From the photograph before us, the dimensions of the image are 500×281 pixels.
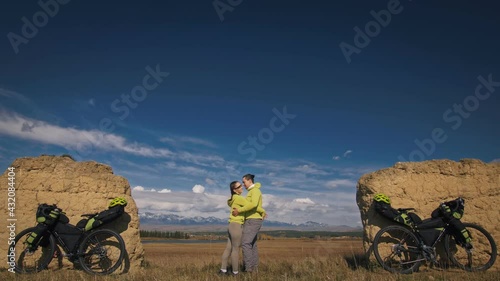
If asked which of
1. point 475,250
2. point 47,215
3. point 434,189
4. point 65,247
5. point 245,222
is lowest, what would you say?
point 475,250

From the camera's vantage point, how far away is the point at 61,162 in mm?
9922

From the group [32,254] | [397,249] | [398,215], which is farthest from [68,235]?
[398,215]

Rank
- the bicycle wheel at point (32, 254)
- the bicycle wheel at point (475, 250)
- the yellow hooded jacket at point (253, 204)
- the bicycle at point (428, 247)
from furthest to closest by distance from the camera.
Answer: the bicycle wheel at point (475, 250)
the bicycle at point (428, 247)
the bicycle wheel at point (32, 254)
the yellow hooded jacket at point (253, 204)

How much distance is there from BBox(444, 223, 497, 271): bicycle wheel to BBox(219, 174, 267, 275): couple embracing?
4.51 meters

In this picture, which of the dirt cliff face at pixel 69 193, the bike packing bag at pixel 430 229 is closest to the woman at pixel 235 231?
the dirt cliff face at pixel 69 193

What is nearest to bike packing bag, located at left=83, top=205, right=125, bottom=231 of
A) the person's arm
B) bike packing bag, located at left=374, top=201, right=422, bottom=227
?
the person's arm

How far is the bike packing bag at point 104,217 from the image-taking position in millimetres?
8641

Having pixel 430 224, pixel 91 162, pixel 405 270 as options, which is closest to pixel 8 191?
pixel 91 162

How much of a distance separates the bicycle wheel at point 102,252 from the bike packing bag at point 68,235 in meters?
0.17

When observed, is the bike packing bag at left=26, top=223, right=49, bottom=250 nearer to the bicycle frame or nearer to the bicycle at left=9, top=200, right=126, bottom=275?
the bicycle at left=9, top=200, right=126, bottom=275

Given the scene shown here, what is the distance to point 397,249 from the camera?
27.8 ft

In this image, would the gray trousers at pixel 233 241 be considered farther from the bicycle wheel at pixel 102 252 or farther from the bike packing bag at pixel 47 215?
the bike packing bag at pixel 47 215

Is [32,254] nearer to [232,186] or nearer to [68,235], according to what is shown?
[68,235]

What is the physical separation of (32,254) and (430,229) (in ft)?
31.0
